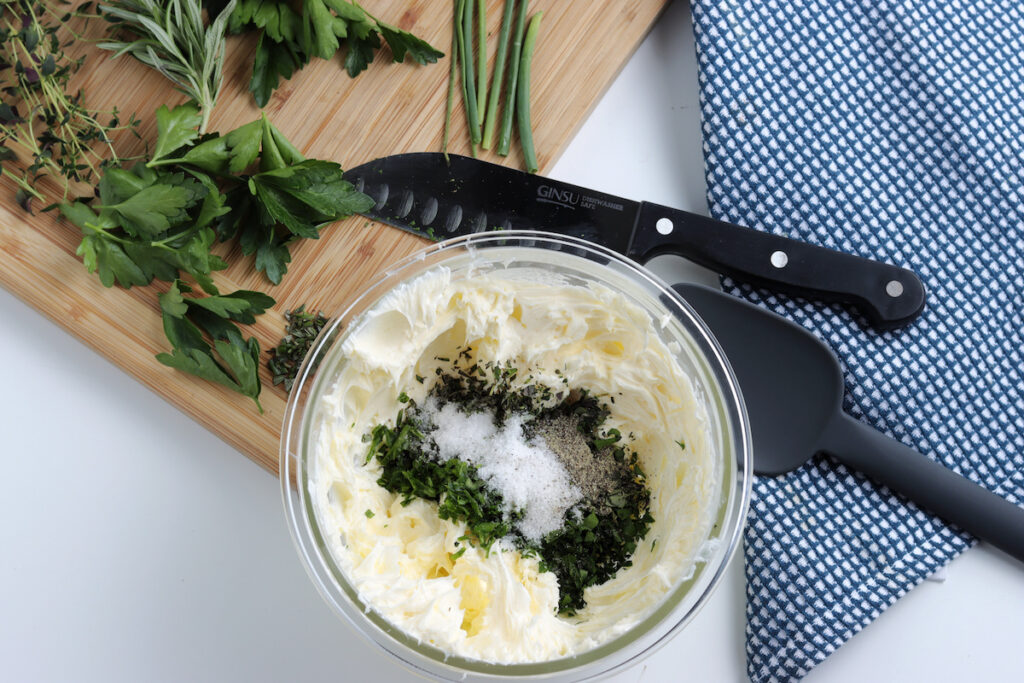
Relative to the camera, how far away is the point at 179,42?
143cm

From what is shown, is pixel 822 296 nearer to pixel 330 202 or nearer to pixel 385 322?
pixel 385 322

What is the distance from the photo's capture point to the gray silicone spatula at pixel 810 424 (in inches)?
54.9

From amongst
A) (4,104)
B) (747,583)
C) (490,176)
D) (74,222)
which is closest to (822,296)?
(747,583)

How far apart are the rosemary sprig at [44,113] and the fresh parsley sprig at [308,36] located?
267mm

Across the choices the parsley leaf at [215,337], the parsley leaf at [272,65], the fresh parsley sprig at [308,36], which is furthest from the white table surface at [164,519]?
the parsley leaf at [272,65]

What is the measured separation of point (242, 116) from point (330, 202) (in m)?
0.29

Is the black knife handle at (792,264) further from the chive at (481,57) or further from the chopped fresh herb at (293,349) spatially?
the chopped fresh herb at (293,349)

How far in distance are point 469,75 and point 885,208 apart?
0.86m

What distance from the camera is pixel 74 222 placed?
4.59 feet

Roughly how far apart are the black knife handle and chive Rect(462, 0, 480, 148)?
36 centimetres

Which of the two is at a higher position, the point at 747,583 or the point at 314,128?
the point at 314,128

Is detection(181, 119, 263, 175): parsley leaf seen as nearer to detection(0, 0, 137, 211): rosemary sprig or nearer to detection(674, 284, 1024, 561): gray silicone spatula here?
detection(0, 0, 137, 211): rosemary sprig

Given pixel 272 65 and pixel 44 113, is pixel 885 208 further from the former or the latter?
pixel 44 113

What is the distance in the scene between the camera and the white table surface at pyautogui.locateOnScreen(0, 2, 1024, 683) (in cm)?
155
